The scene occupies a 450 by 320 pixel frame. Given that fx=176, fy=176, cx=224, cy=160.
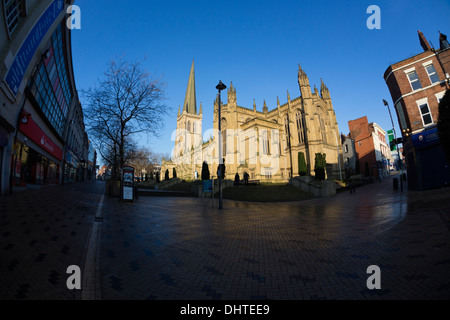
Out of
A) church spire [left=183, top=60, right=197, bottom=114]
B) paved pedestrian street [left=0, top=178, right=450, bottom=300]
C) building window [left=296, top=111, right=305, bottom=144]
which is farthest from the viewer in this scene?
church spire [left=183, top=60, right=197, bottom=114]

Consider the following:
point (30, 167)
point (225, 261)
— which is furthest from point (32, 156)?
point (225, 261)

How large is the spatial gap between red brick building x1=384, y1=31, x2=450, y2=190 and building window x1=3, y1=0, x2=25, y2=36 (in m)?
28.5

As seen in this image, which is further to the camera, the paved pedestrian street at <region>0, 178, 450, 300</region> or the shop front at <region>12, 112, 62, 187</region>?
the shop front at <region>12, 112, 62, 187</region>

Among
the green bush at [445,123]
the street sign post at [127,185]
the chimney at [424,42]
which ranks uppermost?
the chimney at [424,42]

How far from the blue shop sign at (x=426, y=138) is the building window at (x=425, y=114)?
1015mm

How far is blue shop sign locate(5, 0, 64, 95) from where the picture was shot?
10.2 metres

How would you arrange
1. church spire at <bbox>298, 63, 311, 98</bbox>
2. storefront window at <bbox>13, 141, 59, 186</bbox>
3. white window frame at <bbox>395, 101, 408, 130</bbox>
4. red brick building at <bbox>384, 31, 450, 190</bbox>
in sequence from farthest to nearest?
church spire at <bbox>298, 63, 311, 98</bbox> < white window frame at <bbox>395, 101, 408, 130</bbox> < red brick building at <bbox>384, 31, 450, 190</bbox> < storefront window at <bbox>13, 141, 59, 186</bbox>

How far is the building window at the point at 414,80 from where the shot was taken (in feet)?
51.4

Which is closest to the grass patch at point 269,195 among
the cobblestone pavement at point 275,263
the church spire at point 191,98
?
the cobblestone pavement at point 275,263

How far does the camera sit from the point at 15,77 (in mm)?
10555

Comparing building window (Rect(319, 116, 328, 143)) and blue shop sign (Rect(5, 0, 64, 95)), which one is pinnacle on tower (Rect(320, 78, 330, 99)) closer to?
building window (Rect(319, 116, 328, 143))

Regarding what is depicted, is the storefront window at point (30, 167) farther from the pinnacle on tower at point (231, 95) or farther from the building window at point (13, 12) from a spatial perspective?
the pinnacle on tower at point (231, 95)

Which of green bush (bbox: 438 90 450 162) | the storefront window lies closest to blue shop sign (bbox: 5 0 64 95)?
the storefront window
